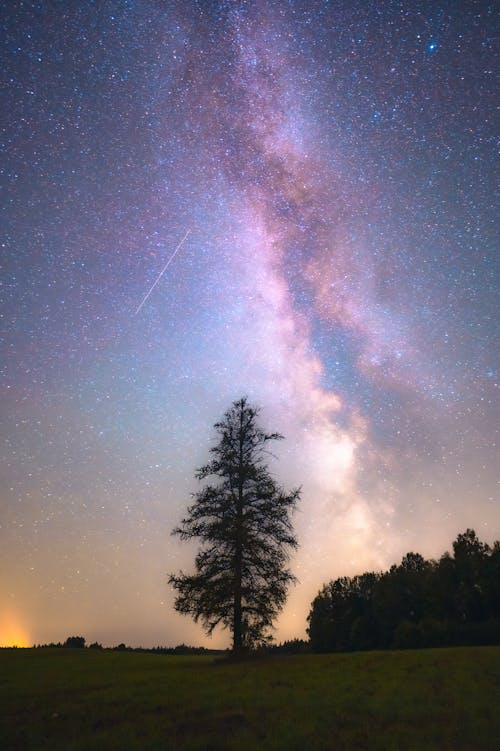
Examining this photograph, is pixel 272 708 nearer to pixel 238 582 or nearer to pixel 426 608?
pixel 238 582

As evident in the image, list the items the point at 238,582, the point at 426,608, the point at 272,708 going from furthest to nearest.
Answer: the point at 426,608
the point at 238,582
the point at 272,708

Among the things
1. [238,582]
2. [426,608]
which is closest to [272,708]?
[238,582]

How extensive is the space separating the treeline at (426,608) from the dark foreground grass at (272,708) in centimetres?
4089

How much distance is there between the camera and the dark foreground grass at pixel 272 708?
31.0 feet

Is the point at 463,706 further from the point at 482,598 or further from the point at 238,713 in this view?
the point at 482,598

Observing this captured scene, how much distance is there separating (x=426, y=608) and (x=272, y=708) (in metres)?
58.8

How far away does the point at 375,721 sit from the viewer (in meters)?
10.5

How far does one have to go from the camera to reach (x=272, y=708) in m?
12.0

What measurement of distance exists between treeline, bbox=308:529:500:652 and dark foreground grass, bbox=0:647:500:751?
4089cm

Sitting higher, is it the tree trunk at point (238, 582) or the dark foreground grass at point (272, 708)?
the tree trunk at point (238, 582)

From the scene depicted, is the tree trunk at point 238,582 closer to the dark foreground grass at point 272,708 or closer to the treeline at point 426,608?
the dark foreground grass at point 272,708

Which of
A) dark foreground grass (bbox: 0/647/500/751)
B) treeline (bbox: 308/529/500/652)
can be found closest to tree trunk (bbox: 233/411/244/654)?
dark foreground grass (bbox: 0/647/500/751)

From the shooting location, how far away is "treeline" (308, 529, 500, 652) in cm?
5538

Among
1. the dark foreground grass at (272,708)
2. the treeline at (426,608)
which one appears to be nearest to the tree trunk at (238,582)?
the dark foreground grass at (272,708)
